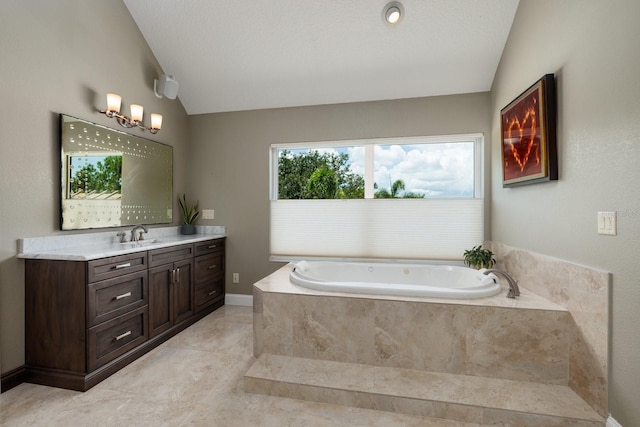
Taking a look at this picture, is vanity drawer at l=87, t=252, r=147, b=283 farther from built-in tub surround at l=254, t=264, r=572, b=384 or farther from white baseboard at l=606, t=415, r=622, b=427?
white baseboard at l=606, t=415, r=622, b=427

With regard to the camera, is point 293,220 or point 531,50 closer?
point 531,50

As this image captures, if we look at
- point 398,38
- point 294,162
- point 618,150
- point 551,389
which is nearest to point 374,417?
point 551,389

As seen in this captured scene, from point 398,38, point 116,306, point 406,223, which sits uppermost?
point 398,38

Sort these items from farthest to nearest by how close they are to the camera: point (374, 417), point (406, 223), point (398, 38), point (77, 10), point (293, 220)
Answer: point (293, 220)
point (406, 223)
point (398, 38)
point (77, 10)
point (374, 417)

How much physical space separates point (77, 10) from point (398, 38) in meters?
2.66

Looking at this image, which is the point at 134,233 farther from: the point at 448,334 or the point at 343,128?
the point at 448,334

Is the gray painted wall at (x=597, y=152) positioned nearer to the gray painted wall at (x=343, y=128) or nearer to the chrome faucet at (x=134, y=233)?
the gray painted wall at (x=343, y=128)

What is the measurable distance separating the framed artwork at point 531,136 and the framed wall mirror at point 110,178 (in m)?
3.37

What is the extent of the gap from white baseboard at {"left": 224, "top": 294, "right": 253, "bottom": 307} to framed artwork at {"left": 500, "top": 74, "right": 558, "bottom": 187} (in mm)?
2960

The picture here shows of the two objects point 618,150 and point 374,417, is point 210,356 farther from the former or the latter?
point 618,150

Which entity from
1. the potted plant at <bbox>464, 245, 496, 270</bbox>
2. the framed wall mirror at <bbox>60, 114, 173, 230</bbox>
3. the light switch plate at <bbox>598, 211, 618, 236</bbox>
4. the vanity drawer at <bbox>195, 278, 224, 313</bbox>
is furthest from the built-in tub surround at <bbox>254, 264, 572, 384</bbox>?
the framed wall mirror at <bbox>60, 114, 173, 230</bbox>

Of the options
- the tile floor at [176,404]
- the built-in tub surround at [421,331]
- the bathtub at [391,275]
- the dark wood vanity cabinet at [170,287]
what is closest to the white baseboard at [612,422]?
the built-in tub surround at [421,331]

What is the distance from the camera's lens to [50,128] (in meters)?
2.25

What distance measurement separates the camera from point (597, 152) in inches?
64.8
